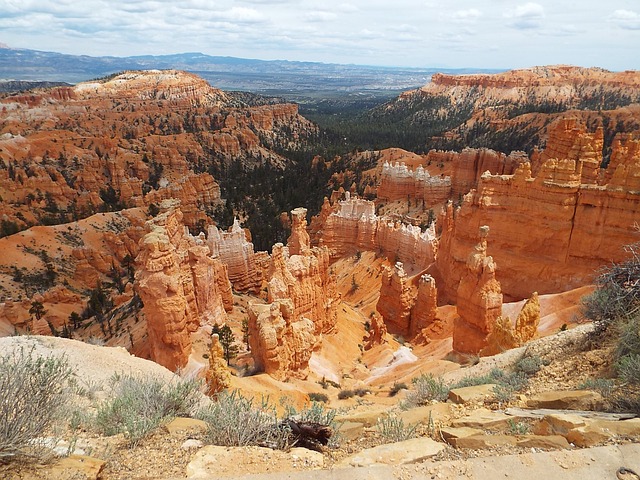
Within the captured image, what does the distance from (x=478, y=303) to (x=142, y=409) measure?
12.5 m

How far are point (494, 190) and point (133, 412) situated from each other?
2042cm

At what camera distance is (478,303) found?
15.1 meters

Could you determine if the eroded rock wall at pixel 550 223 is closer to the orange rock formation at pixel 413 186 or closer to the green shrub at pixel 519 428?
the green shrub at pixel 519 428

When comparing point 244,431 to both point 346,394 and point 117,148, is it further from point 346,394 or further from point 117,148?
point 117,148

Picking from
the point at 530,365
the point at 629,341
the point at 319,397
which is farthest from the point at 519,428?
the point at 319,397

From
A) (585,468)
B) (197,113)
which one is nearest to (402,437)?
(585,468)

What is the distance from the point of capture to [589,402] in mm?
5176

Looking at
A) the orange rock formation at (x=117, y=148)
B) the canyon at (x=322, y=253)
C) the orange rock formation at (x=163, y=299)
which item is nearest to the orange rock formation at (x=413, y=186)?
the canyon at (x=322, y=253)

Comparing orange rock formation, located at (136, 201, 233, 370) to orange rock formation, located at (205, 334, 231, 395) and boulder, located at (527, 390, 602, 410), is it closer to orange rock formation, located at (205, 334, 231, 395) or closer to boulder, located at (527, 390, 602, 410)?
orange rock formation, located at (205, 334, 231, 395)

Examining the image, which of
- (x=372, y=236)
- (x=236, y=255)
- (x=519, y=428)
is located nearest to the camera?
(x=519, y=428)

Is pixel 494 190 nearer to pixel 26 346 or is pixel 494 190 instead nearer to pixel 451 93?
pixel 26 346

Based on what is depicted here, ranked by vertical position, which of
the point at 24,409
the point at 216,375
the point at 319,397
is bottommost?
the point at 319,397

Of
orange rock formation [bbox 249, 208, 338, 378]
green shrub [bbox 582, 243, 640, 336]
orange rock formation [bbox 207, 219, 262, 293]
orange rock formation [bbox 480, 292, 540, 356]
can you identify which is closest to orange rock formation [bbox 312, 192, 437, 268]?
orange rock formation [bbox 249, 208, 338, 378]

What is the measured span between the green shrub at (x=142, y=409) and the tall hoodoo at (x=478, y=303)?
11354mm
